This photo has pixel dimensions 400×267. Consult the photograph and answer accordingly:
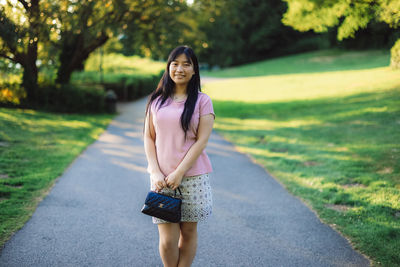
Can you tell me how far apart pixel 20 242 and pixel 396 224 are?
448 centimetres

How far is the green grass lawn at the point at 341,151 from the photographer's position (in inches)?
171

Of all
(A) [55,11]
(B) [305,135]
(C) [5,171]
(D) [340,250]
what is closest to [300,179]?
(D) [340,250]

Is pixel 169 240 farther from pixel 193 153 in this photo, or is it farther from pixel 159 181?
pixel 193 153

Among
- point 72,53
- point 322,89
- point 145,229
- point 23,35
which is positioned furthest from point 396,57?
point 72,53

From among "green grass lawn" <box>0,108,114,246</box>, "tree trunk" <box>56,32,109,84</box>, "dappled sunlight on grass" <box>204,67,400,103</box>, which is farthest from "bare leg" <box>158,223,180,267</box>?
"tree trunk" <box>56,32,109,84</box>

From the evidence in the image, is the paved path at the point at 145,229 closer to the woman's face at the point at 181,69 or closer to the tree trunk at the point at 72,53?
the woman's face at the point at 181,69

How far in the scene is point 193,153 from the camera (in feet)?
8.73

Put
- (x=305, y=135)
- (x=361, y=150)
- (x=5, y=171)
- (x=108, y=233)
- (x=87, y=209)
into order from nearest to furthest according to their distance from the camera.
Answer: (x=108, y=233) < (x=87, y=209) < (x=5, y=171) < (x=361, y=150) < (x=305, y=135)

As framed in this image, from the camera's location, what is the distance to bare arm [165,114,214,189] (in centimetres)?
262

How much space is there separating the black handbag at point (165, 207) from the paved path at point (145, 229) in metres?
1.05

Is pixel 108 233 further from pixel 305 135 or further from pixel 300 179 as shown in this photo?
pixel 305 135

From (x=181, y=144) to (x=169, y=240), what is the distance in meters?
0.80

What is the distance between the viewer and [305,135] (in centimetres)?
945

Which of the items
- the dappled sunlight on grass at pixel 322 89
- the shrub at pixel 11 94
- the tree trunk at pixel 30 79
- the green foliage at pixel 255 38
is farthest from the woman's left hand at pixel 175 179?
the green foliage at pixel 255 38
